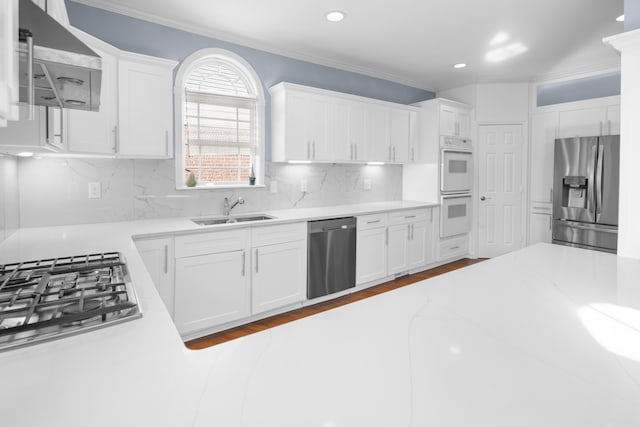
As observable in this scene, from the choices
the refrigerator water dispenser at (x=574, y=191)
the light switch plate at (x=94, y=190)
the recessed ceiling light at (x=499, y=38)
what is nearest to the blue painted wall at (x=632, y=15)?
the recessed ceiling light at (x=499, y=38)

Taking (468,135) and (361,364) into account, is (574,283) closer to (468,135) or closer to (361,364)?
(361,364)

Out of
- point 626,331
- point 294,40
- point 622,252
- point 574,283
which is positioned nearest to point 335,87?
point 294,40

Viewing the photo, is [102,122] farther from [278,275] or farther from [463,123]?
[463,123]

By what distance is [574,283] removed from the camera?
54.1 inches

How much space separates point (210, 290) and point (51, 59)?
85.8 inches

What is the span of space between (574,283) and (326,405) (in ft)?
3.96

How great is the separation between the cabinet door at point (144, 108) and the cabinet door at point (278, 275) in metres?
1.16

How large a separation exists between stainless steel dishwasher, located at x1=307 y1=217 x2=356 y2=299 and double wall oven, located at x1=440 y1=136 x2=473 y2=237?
1811 millimetres

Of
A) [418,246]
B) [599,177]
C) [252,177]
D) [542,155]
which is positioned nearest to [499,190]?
[542,155]

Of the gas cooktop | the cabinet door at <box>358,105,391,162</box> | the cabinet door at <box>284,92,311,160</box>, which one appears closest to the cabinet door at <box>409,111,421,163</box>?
the cabinet door at <box>358,105,391,162</box>

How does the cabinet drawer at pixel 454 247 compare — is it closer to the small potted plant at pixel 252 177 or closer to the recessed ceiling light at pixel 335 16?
the small potted plant at pixel 252 177

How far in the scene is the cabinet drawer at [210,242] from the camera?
9.02ft

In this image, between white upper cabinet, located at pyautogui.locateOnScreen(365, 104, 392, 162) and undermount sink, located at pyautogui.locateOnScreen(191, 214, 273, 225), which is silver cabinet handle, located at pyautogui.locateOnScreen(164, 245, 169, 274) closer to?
undermount sink, located at pyautogui.locateOnScreen(191, 214, 273, 225)

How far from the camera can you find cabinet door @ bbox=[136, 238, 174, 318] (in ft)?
8.53
